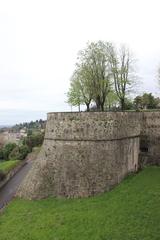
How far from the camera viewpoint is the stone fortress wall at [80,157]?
23.0m

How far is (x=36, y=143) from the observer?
2004 inches

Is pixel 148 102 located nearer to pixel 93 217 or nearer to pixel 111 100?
pixel 111 100

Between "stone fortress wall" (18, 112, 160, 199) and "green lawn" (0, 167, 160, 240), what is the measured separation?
36.8 inches

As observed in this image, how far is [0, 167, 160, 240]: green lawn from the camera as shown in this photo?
16859mm

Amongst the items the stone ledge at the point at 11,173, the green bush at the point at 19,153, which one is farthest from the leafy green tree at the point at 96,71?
the green bush at the point at 19,153

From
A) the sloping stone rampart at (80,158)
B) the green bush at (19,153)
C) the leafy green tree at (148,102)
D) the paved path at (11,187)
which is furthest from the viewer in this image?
the green bush at (19,153)

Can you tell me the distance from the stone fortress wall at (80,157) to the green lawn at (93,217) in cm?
93

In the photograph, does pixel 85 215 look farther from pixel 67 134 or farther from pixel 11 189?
pixel 11 189

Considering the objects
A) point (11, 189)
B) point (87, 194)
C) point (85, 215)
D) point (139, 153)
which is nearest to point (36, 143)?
point (11, 189)

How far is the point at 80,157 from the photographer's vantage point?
23453 millimetres

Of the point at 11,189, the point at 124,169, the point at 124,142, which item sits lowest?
the point at 11,189

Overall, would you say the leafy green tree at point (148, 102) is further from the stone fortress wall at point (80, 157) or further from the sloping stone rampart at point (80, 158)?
the sloping stone rampart at point (80, 158)

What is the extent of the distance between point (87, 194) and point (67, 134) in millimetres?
4399

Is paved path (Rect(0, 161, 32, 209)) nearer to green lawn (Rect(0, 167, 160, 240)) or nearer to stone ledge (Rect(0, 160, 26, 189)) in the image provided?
stone ledge (Rect(0, 160, 26, 189))
